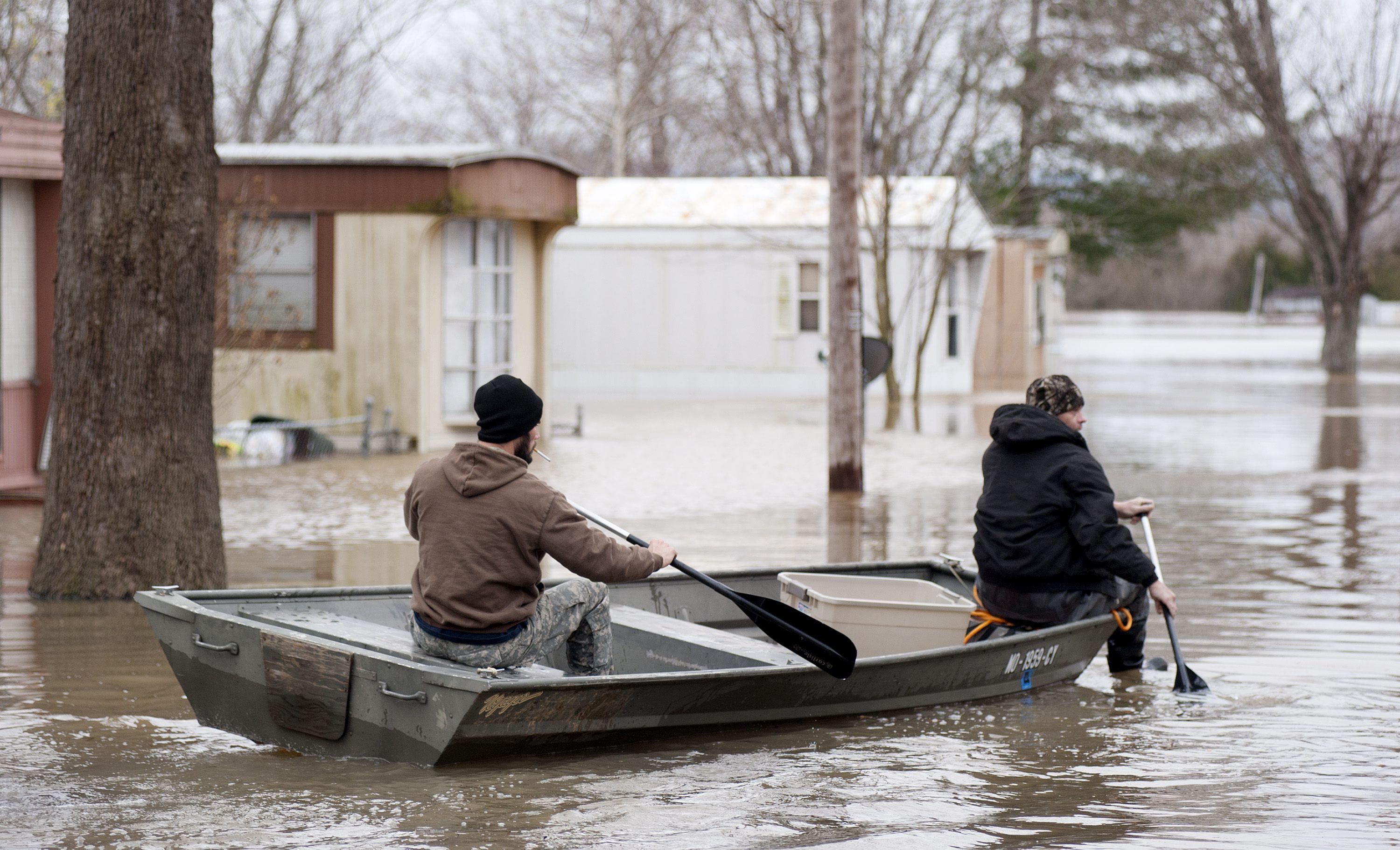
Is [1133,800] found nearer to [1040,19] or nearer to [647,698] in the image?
[647,698]

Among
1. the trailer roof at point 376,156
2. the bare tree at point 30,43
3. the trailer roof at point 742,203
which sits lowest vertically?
the trailer roof at point 376,156

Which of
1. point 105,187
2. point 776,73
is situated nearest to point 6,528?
point 105,187

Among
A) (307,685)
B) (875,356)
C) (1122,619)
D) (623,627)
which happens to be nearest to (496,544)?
(307,685)

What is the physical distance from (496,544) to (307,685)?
34.1 inches

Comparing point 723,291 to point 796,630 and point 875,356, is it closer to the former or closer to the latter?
point 875,356

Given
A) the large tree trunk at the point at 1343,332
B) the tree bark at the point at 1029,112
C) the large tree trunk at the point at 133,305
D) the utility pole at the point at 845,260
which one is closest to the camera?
the large tree trunk at the point at 133,305

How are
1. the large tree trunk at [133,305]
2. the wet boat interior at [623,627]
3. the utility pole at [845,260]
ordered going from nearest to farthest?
1. the wet boat interior at [623,627]
2. the large tree trunk at [133,305]
3. the utility pole at [845,260]

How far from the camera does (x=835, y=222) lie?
48.9 ft

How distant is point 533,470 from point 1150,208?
91.7 ft

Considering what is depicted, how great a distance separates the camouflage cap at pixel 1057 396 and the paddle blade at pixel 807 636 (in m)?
1.55

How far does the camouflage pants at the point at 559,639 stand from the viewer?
6.02 metres

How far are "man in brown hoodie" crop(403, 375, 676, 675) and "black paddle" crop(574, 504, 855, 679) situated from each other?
410 mm

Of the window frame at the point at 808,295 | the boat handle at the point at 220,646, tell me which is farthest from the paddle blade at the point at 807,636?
the window frame at the point at 808,295

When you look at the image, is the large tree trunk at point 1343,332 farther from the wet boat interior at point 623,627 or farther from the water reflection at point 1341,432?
the wet boat interior at point 623,627
